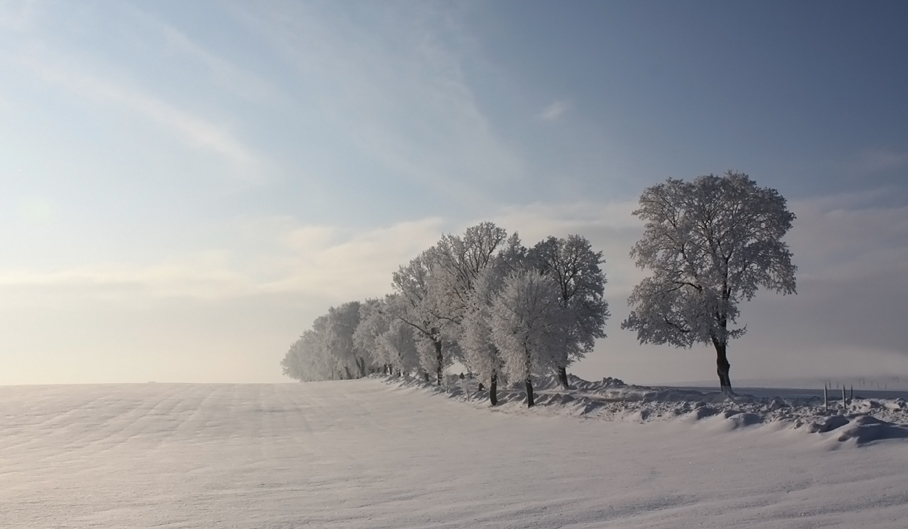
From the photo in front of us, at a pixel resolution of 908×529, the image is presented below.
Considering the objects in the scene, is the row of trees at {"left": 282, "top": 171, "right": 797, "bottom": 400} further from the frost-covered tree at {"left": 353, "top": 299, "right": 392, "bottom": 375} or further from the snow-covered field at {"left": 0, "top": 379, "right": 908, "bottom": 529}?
the frost-covered tree at {"left": 353, "top": 299, "right": 392, "bottom": 375}

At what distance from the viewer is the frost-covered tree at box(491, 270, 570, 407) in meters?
39.8

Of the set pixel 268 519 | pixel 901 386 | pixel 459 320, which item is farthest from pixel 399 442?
pixel 901 386

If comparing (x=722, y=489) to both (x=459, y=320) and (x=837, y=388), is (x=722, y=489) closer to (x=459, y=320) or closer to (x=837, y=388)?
(x=837, y=388)

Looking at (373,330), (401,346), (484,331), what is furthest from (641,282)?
(373,330)

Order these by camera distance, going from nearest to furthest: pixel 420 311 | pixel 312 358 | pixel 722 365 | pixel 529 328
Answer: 1. pixel 722 365
2. pixel 529 328
3. pixel 420 311
4. pixel 312 358

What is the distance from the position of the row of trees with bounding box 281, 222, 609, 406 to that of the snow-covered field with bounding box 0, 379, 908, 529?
6525mm

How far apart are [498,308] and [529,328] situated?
242 centimetres

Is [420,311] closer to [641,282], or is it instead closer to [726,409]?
[641,282]

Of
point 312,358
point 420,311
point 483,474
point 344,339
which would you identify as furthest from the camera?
point 312,358

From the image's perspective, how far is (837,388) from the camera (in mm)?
38312

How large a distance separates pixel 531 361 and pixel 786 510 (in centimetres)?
2891

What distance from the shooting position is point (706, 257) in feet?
123

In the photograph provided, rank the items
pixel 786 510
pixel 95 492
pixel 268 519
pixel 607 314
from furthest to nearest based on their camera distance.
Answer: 1. pixel 607 314
2. pixel 95 492
3. pixel 268 519
4. pixel 786 510

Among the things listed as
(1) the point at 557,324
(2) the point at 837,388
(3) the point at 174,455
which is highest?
(1) the point at 557,324
